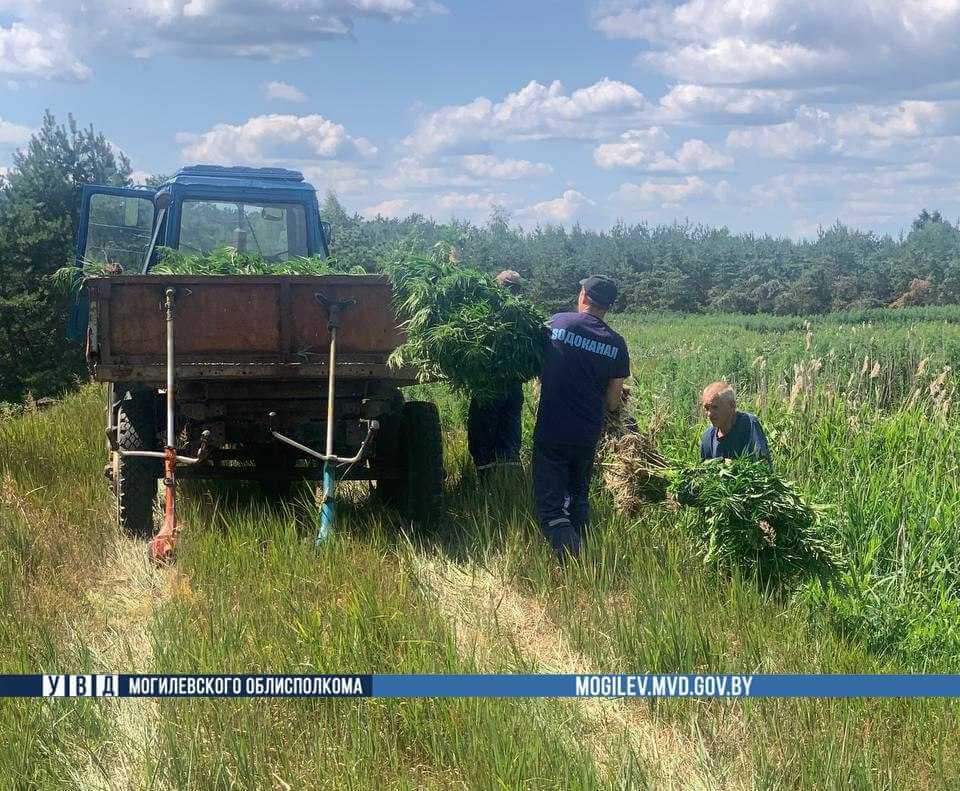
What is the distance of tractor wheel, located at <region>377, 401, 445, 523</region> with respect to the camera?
7.14m

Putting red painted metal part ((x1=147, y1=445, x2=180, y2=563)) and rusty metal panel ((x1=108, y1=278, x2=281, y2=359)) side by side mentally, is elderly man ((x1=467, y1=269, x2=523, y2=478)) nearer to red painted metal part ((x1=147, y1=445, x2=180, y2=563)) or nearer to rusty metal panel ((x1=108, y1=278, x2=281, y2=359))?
rusty metal panel ((x1=108, y1=278, x2=281, y2=359))

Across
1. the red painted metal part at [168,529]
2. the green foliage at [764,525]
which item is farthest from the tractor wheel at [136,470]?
the green foliage at [764,525]

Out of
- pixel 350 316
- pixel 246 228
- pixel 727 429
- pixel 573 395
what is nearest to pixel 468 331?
pixel 573 395

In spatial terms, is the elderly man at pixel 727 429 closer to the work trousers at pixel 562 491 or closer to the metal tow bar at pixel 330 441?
the work trousers at pixel 562 491

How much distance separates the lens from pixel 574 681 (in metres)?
3.72

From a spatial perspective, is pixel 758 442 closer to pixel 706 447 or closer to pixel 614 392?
pixel 706 447

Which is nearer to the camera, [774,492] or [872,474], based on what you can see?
[774,492]

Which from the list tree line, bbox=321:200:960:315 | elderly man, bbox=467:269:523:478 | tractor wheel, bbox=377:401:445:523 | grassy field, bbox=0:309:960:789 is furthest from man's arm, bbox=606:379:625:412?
tree line, bbox=321:200:960:315

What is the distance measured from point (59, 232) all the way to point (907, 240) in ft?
174

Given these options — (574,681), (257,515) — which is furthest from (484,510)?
(574,681)

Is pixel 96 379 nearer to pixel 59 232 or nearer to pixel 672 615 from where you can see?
pixel 672 615

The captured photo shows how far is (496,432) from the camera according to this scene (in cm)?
860

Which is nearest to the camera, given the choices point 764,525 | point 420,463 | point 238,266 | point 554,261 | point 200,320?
point 764,525

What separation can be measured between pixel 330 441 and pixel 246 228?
11.5 feet
